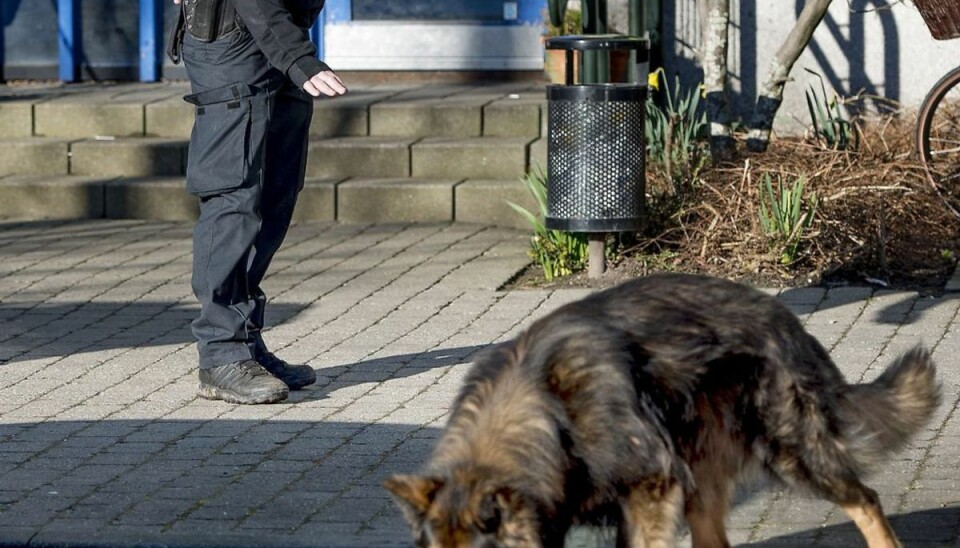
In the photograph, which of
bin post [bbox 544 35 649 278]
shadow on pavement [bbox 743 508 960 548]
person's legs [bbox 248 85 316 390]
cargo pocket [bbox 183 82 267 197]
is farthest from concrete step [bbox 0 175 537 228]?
shadow on pavement [bbox 743 508 960 548]

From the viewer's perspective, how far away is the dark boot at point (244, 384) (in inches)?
253

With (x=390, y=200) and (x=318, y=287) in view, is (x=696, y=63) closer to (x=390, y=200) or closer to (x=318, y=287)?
(x=390, y=200)

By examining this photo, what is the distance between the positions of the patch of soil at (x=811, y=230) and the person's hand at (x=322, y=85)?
2.60m

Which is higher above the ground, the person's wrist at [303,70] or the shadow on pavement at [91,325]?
the person's wrist at [303,70]

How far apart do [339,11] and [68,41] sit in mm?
2354

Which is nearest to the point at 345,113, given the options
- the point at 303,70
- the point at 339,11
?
the point at 339,11

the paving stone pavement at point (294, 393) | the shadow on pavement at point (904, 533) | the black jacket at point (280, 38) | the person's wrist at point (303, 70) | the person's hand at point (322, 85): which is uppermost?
the black jacket at point (280, 38)

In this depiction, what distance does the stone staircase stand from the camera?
10.3 meters

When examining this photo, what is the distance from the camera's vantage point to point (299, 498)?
204 inches

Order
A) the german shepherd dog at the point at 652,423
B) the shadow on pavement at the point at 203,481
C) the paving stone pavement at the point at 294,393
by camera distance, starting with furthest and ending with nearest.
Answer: the paving stone pavement at the point at 294,393
the shadow on pavement at the point at 203,481
the german shepherd dog at the point at 652,423

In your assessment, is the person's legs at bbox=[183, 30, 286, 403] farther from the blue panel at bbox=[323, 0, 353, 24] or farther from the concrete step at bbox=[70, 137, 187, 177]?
the blue panel at bbox=[323, 0, 353, 24]

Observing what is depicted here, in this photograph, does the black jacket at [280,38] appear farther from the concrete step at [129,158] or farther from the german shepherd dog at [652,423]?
the concrete step at [129,158]

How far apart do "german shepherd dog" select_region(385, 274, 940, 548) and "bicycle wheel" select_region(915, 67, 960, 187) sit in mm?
4898

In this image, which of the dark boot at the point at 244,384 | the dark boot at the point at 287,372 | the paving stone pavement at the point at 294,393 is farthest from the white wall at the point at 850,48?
the dark boot at the point at 244,384
